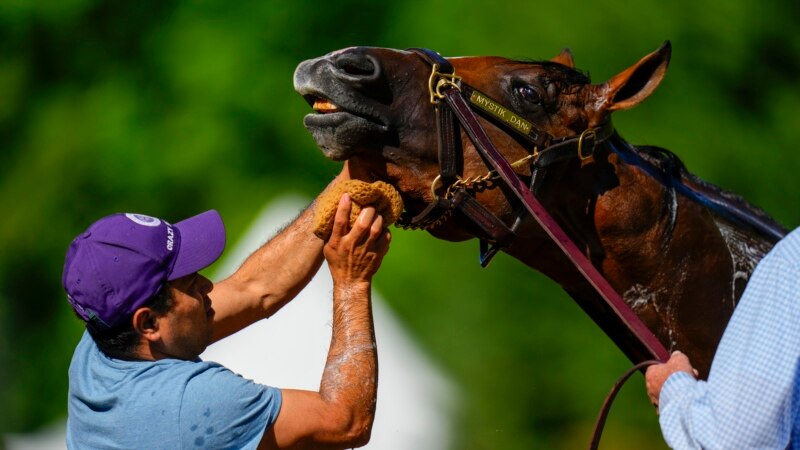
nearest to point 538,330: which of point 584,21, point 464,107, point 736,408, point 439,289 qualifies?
point 439,289

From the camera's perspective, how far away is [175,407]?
99.3 inches

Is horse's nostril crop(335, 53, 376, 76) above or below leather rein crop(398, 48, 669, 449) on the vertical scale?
above

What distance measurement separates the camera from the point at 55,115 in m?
5.91

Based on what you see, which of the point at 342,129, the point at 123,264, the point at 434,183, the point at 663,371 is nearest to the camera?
the point at 663,371

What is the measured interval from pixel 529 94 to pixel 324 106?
667 mm

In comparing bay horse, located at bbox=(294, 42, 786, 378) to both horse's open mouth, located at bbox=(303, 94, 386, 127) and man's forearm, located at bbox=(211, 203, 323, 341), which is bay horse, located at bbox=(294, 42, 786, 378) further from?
man's forearm, located at bbox=(211, 203, 323, 341)

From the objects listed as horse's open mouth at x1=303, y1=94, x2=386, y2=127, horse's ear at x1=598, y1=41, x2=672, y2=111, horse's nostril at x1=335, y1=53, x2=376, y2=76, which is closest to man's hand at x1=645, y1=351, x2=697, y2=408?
horse's ear at x1=598, y1=41, x2=672, y2=111

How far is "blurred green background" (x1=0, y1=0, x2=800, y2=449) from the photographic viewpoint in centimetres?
519

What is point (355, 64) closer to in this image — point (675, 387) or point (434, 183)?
point (434, 183)

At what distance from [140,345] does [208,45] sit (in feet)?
10.8

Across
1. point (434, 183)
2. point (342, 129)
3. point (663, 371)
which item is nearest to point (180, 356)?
point (342, 129)

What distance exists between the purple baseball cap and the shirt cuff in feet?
4.10

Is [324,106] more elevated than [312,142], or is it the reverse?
[324,106]

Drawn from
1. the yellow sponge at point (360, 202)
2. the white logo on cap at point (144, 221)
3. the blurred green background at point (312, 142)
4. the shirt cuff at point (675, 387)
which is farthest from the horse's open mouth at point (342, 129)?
the blurred green background at point (312, 142)
